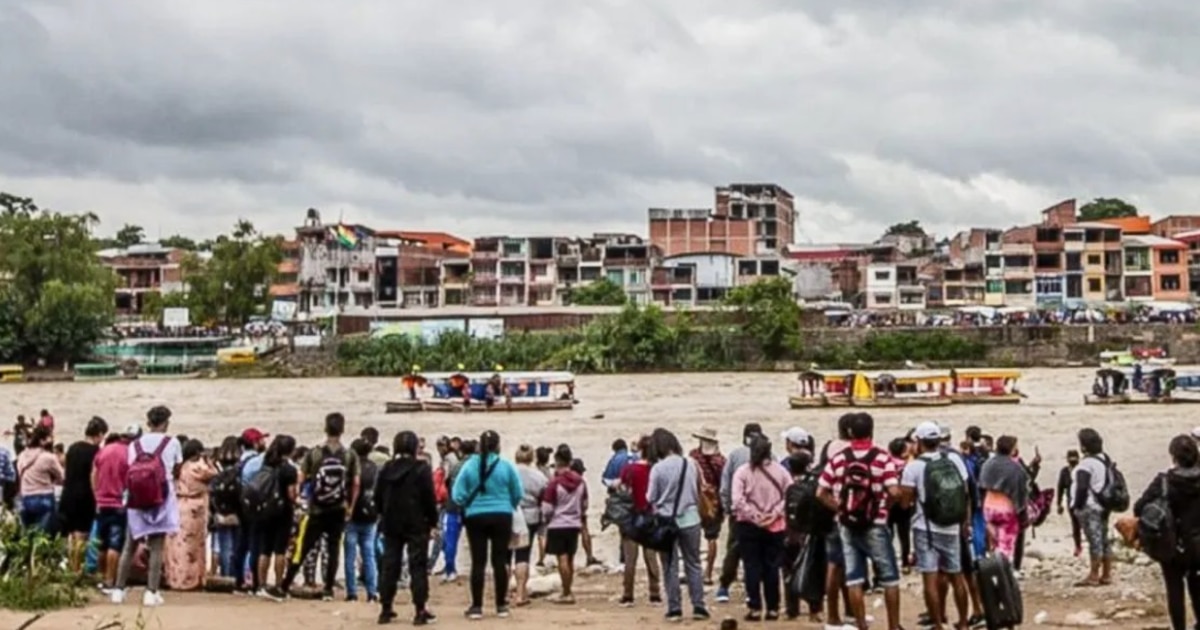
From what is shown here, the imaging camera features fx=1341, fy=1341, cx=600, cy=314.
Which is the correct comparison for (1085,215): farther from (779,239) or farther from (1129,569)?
(1129,569)

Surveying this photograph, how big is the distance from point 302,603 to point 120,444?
1.85m

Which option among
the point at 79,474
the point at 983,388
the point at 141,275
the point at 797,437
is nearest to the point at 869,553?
the point at 797,437

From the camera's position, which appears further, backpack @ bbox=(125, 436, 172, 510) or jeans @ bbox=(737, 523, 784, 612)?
backpack @ bbox=(125, 436, 172, 510)

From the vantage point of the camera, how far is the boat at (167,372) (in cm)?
7225

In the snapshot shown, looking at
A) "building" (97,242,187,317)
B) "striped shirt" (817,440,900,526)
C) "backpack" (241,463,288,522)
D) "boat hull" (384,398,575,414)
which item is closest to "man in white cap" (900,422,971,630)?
"striped shirt" (817,440,900,526)

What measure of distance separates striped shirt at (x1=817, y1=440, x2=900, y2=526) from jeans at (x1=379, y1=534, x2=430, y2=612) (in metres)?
2.87

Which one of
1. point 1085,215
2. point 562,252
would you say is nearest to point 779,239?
point 562,252

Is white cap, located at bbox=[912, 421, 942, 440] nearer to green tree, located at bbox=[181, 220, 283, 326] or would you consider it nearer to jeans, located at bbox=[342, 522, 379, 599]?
jeans, located at bbox=[342, 522, 379, 599]

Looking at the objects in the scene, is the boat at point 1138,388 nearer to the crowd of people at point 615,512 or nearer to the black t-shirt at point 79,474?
the crowd of people at point 615,512

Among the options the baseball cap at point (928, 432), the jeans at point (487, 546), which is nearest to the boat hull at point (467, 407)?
the jeans at point (487, 546)

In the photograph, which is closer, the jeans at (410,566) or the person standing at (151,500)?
the jeans at (410,566)

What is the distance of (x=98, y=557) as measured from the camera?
10648 mm

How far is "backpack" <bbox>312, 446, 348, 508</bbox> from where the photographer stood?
9.94 m

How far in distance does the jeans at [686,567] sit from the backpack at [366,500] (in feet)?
7.71
